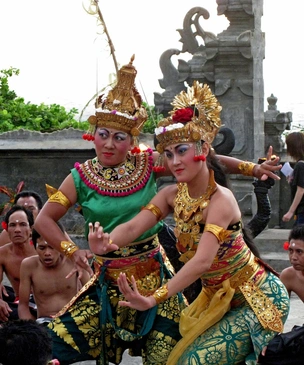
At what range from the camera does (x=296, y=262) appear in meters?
5.98

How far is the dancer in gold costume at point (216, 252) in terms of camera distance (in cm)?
487

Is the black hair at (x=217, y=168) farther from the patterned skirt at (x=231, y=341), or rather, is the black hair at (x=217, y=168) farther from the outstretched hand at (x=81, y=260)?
the outstretched hand at (x=81, y=260)

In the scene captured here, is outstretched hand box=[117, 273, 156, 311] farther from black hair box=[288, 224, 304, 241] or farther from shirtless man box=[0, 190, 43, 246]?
shirtless man box=[0, 190, 43, 246]

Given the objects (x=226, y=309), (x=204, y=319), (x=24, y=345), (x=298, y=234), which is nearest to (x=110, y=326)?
(x=204, y=319)

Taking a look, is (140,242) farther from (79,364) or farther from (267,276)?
(79,364)

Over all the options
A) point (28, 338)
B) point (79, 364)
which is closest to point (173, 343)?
point (28, 338)

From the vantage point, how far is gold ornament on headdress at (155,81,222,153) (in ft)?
16.1

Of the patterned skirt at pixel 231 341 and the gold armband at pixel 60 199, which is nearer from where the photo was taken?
the patterned skirt at pixel 231 341

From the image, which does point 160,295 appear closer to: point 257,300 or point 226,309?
point 226,309

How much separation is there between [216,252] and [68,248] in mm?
879

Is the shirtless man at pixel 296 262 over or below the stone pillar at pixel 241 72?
below

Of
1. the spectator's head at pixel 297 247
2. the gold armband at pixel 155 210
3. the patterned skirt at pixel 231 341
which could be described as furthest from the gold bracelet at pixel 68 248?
the spectator's head at pixel 297 247

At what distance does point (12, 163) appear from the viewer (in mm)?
11234

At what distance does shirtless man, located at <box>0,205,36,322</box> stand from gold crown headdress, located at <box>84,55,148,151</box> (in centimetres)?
188
